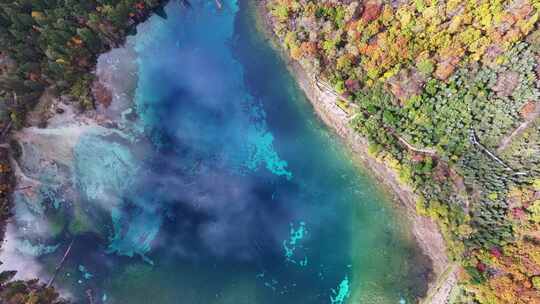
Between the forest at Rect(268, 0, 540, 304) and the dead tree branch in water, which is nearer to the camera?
the forest at Rect(268, 0, 540, 304)

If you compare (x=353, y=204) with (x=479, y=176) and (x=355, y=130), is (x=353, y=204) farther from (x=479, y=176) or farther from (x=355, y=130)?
(x=479, y=176)

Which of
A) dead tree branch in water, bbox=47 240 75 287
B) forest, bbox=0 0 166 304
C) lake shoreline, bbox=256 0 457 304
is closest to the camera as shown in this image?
lake shoreline, bbox=256 0 457 304

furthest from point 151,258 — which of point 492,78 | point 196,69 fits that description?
point 492,78

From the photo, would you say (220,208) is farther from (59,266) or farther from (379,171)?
(59,266)

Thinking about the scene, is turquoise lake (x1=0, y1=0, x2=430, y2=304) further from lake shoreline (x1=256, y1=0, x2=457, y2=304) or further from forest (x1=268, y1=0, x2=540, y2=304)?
forest (x1=268, y1=0, x2=540, y2=304)

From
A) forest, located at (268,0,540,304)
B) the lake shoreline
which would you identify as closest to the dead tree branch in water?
the lake shoreline

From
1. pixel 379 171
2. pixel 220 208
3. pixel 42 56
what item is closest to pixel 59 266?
pixel 220 208
